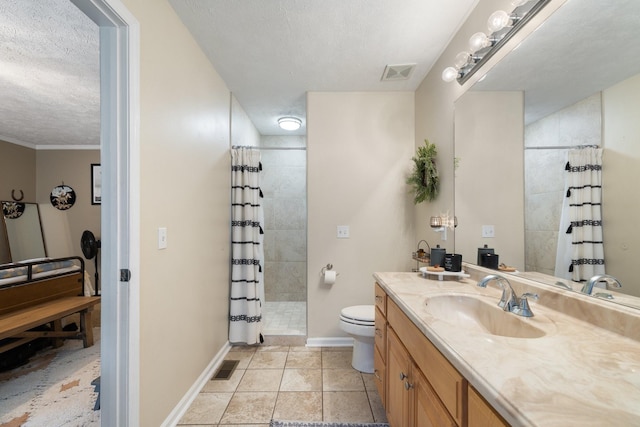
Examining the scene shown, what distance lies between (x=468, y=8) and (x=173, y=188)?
81.5 inches

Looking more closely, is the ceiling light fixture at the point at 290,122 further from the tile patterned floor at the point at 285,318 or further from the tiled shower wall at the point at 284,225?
the tile patterned floor at the point at 285,318

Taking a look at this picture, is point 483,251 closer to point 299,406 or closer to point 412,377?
point 412,377

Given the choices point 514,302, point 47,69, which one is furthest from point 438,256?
point 47,69

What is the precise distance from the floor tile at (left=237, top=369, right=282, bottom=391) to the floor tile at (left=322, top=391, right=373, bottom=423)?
0.40 meters

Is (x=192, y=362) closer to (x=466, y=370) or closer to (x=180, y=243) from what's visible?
(x=180, y=243)

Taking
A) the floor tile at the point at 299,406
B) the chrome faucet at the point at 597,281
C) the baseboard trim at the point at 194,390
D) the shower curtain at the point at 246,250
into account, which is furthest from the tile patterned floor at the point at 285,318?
the chrome faucet at the point at 597,281

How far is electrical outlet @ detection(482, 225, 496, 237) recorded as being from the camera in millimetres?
1534

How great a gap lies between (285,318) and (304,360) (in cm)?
87

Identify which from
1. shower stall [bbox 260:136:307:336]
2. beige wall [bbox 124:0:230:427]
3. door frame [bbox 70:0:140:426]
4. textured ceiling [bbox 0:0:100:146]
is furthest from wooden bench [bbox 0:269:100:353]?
shower stall [bbox 260:136:307:336]

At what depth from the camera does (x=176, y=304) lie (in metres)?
1.67

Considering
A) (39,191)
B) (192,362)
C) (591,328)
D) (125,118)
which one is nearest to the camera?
(591,328)

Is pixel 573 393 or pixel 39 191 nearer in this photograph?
pixel 573 393

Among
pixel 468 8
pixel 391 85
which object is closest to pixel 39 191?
pixel 391 85

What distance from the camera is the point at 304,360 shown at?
2.38 meters
